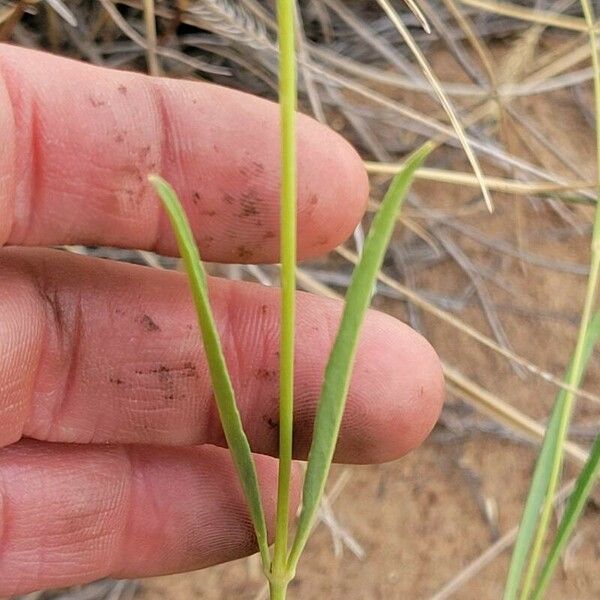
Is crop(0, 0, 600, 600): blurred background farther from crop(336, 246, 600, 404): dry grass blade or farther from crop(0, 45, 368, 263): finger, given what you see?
crop(0, 45, 368, 263): finger

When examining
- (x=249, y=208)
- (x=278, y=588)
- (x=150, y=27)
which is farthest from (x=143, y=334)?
(x=150, y=27)

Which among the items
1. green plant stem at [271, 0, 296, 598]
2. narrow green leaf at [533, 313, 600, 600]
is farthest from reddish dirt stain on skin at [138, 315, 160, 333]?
narrow green leaf at [533, 313, 600, 600]

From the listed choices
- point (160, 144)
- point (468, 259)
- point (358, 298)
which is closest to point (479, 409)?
point (468, 259)

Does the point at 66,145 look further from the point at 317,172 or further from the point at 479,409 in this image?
the point at 479,409

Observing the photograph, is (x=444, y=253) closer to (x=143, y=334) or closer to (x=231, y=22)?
(x=231, y=22)

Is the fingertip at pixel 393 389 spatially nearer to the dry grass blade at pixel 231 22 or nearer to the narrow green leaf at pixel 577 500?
the narrow green leaf at pixel 577 500

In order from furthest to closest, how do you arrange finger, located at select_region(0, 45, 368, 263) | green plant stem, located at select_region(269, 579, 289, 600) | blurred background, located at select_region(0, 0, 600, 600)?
blurred background, located at select_region(0, 0, 600, 600) < finger, located at select_region(0, 45, 368, 263) < green plant stem, located at select_region(269, 579, 289, 600)
